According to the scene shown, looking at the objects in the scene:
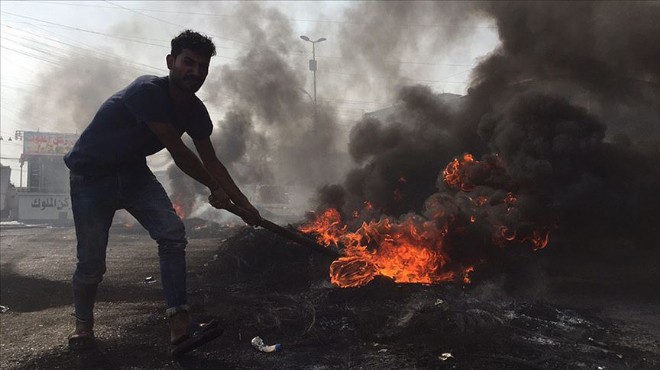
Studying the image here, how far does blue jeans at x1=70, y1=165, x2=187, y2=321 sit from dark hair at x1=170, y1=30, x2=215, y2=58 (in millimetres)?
861

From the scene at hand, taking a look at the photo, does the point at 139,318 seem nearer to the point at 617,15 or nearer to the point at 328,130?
the point at 617,15

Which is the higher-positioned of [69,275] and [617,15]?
[617,15]

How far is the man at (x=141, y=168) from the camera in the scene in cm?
277

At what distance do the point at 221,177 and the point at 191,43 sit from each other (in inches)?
37.9

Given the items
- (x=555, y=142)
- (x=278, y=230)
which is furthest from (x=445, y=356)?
(x=555, y=142)

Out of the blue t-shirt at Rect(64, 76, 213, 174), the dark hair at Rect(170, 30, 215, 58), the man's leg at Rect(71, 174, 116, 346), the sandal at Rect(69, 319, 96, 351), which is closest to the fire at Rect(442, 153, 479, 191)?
the dark hair at Rect(170, 30, 215, 58)

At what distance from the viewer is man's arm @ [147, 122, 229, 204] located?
8.96 feet

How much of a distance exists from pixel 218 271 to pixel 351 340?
3.96 meters

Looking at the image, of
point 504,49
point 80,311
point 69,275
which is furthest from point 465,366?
point 504,49

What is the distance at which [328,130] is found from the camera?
76.7ft

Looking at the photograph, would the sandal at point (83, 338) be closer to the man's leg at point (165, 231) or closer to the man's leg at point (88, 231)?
the man's leg at point (88, 231)

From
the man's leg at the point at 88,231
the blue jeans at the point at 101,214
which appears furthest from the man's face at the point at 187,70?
the man's leg at the point at 88,231

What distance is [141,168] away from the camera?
10.2ft

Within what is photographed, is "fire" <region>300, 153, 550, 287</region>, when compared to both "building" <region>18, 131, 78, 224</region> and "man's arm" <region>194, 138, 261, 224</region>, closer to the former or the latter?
"man's arm" <region>194, 138, 261, 224</region>
